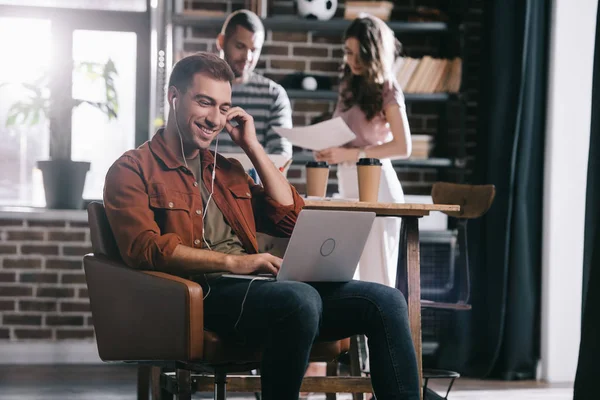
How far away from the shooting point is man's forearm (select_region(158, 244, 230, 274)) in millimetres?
2146

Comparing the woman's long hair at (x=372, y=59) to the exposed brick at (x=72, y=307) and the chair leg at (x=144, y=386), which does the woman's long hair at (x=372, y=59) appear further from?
the exposed brick at (x=72, y=307)

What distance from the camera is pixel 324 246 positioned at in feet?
7.15

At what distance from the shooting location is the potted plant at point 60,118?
463 centimetres

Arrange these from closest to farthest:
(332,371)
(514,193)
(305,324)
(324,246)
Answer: (305,324), (324,246), (332,371), (514,193)

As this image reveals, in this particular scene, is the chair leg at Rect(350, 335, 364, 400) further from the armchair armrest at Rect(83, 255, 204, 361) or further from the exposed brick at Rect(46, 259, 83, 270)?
the exposed brick at Rect(46, 259, 83, 270)

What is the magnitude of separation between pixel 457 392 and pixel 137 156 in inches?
86.7

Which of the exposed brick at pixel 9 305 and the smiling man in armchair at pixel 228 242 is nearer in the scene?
the smiling man in armchair at pixel 228 242

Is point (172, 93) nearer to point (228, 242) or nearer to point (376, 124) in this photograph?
point (228, 242)

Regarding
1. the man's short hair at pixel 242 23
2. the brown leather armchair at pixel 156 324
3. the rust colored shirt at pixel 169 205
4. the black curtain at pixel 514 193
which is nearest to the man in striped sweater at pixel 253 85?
the man's short hair at pixel 242 23

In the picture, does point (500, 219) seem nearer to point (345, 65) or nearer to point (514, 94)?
point (514, 94)

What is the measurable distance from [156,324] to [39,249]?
9.07 feet

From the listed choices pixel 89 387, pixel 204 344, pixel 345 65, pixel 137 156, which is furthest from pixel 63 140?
pixel 204 344

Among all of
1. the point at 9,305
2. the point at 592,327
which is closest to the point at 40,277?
the point at 9,305

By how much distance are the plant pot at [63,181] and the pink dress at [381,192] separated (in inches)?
68.9
